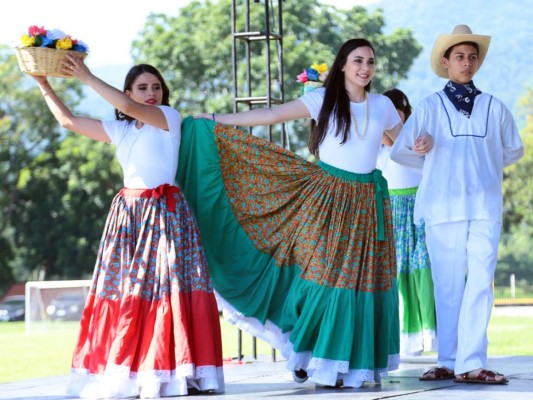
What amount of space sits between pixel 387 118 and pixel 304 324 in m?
1.12

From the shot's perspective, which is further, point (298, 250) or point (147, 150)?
point (298, 250)

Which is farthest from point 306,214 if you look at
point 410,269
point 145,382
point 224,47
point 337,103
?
point 224,47

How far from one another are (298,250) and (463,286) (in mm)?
852

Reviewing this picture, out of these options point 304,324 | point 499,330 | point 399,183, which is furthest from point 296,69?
point 304,324

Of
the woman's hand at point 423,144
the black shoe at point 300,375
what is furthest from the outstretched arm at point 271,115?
the black shoe at point 300,375

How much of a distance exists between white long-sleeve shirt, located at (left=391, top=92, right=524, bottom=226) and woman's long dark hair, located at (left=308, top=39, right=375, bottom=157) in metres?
0.33

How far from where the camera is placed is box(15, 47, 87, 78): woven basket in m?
5.17

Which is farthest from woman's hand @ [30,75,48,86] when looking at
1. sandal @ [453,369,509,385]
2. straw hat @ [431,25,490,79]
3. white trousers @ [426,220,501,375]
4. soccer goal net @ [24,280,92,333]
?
soccer goal net @ [24,280,92,333]

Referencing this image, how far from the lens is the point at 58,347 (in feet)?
51.0

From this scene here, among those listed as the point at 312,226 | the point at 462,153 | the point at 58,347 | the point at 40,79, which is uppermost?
the point at 40,79

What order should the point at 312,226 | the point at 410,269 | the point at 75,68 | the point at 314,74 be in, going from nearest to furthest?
the point at 75,68 → the point at 312,226 → the point at 314,74 → the point at 410,269

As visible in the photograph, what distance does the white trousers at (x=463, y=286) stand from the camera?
543 cm

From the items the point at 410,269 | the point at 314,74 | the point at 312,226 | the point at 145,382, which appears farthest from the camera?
the point at 410,269

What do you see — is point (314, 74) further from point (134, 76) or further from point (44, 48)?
point (44, 48)
